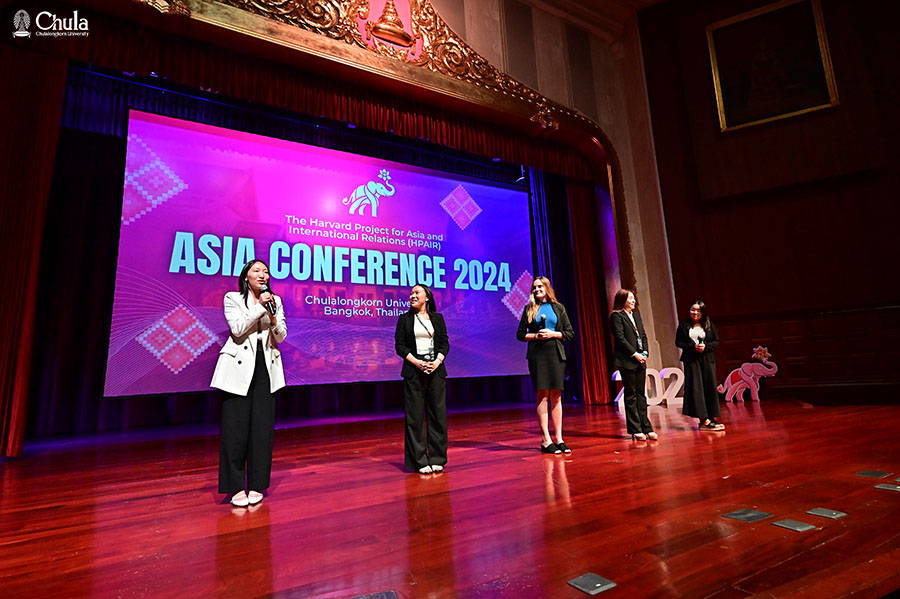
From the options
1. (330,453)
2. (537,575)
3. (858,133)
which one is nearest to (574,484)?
(537,575)

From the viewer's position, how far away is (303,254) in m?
5.70

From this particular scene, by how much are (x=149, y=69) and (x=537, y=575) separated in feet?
17.4

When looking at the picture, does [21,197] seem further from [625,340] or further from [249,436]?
[625,340]

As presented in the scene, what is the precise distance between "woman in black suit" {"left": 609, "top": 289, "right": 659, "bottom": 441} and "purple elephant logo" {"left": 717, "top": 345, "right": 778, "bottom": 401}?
3.51 meters

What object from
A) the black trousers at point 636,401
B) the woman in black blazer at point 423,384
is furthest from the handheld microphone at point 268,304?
the black trousers at point 636,401

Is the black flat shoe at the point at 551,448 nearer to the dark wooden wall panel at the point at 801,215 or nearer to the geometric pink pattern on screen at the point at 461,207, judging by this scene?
the geometric pink pattern on screen at the point at 461,207

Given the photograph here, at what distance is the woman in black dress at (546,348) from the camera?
11.0ft

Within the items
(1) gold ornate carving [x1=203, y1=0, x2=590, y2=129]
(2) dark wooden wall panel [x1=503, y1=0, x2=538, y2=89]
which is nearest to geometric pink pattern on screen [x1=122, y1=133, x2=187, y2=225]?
(1) gold ornate carving [x1=203, y1=0, x2=590, y2=129]

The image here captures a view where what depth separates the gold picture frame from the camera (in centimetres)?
644

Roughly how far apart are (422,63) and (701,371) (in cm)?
458

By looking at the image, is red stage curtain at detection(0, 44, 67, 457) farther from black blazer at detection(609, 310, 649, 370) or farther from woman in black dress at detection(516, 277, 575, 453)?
black blazer at detection(609, 310, 649, 370)

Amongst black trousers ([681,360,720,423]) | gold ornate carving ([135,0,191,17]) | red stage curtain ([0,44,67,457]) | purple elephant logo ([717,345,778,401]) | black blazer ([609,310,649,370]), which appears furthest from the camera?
purple elephant logo ([717,345,778,401])

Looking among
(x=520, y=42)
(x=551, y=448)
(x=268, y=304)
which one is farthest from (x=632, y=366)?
(x=520, y=42)

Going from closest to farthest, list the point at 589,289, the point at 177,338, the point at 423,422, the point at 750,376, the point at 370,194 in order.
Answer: the point at 423,422 < the point at 177,338 < the point at 370,194 < the point at 750,376 < the point at 589,289
